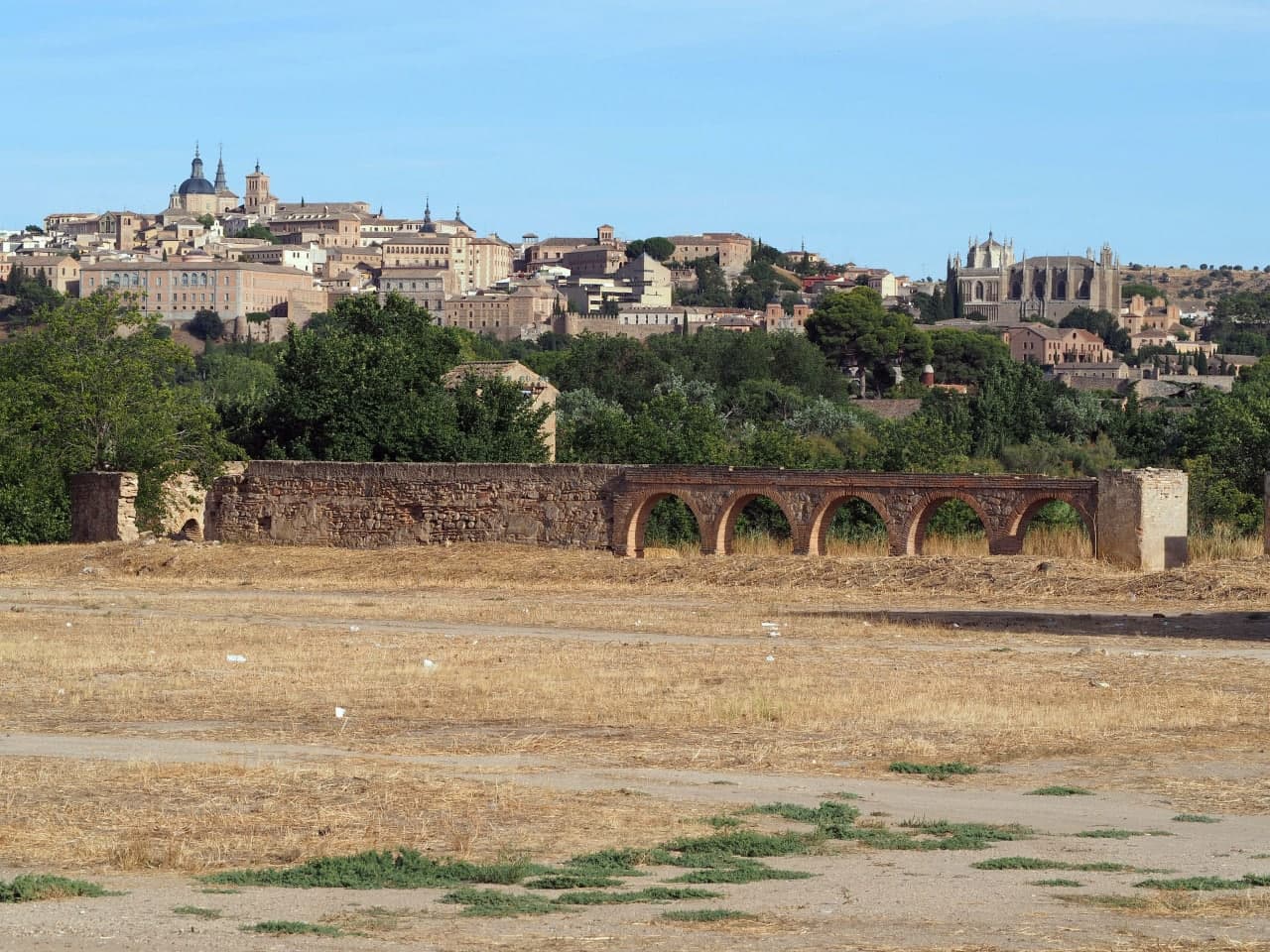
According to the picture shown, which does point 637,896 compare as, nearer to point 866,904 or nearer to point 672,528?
point 866,904

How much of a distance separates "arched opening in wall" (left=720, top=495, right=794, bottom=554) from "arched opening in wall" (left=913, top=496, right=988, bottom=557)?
6.42 feet

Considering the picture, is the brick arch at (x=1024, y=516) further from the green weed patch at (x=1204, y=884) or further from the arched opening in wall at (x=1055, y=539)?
the green weed patch at (x=1204, y=884)

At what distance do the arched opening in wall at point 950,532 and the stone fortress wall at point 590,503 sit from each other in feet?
0.38

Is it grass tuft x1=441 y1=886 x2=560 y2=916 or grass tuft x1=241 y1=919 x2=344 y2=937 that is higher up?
grass tuft x1=241 y1=919 x2=344 y2=937

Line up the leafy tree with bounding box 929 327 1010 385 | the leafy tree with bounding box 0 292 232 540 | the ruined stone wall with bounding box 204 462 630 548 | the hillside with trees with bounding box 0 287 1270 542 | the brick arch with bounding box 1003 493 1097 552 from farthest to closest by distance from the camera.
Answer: the leafy tree with bounding box 929 327 1010 385 → the hillside with trees with bounding box 0 287 1270 542 → the leafy tree with bounding box 0 292 232 540 → the ruined stone wall with bounding box 204 462 630 548 → the brick arch with bounding box 1003 493 1097 552

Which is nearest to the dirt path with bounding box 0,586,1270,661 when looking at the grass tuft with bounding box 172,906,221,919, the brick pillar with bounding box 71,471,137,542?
the brick pillar with bounding box 71,471,137,542

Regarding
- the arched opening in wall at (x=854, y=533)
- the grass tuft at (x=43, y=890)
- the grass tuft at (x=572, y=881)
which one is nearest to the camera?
the grass tuft at (x=43, y=890)

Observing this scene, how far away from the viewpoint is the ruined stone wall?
29359mm

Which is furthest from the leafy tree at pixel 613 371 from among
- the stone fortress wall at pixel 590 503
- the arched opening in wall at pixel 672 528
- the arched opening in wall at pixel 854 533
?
the stone fortress wall at pixel 590 503

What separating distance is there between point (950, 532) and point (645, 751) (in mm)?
23029

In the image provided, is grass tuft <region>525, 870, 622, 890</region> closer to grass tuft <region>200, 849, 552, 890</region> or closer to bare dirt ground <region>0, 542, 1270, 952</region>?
grass tuft <region>200, 849, 552, 890</region>

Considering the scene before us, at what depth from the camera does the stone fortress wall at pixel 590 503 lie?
25328 mm

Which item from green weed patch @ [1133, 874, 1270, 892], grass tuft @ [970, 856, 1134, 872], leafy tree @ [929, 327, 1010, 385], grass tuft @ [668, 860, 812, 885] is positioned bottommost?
grass tuft @ [668, 860, 812, 885]

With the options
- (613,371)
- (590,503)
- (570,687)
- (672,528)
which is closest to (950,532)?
(672,528)
